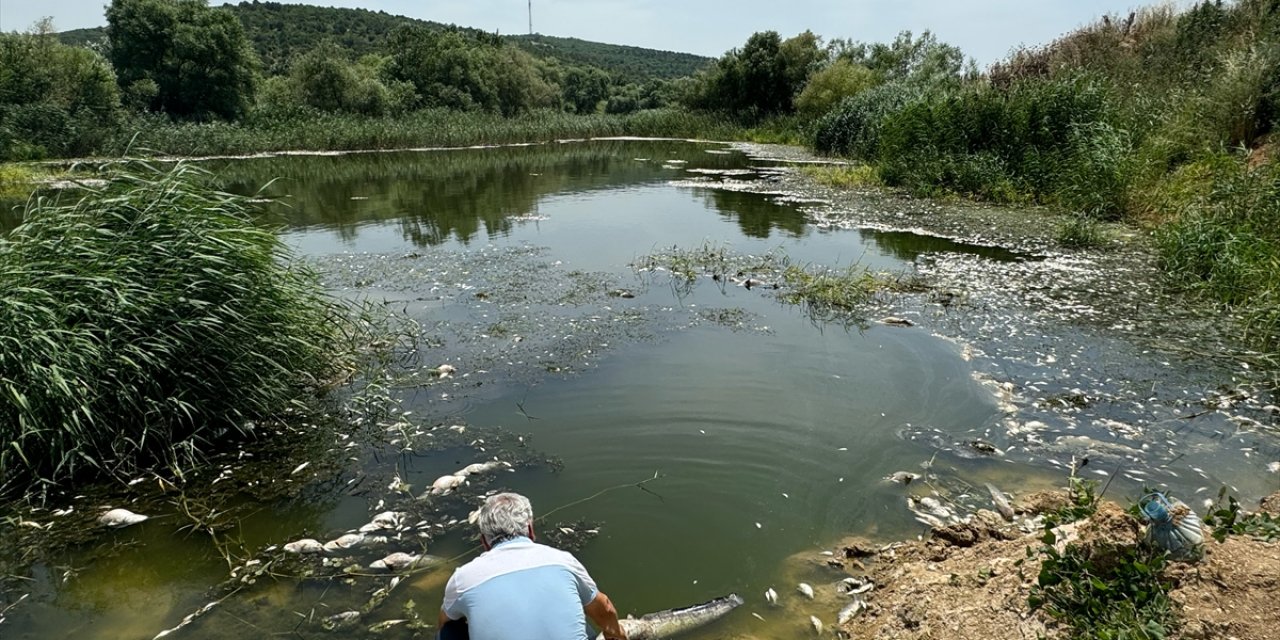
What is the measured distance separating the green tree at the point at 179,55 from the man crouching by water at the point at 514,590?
56519 mm

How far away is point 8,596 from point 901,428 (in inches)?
284

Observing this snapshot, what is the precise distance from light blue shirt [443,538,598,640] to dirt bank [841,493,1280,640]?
79.3 inches

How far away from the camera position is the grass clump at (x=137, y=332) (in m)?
5.39

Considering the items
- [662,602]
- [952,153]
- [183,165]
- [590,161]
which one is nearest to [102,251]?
[183,165]

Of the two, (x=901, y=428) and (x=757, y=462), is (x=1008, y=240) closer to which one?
(x=901, y=428)

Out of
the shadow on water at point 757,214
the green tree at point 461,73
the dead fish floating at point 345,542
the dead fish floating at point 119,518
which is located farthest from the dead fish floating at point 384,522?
the green tree at point 461,73

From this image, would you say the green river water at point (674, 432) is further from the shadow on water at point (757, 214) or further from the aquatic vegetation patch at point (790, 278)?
the shadow on water at point (757, 214)

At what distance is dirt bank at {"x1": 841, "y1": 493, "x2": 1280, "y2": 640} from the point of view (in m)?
3.27

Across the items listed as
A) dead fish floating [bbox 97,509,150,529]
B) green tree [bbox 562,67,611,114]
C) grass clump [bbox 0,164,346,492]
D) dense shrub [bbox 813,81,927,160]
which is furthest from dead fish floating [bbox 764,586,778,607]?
green tree [bbox 562,67,611,114]

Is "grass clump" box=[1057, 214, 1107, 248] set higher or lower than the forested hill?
lower

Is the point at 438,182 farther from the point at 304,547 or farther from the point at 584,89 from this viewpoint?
the point at 584,89

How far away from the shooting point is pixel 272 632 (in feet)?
13.7

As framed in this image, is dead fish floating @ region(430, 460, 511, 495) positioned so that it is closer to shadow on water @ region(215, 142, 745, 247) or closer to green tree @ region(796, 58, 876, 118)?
shadow on water @ region(215, 142, 745, 247)

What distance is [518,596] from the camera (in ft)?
9.37
